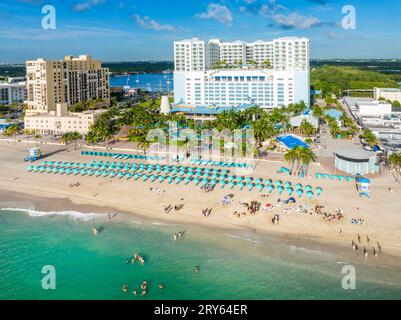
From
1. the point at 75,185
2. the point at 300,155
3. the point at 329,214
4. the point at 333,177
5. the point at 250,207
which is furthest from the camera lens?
the point at 300,155

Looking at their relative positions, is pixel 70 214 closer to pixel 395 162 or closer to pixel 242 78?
pixel 395 162

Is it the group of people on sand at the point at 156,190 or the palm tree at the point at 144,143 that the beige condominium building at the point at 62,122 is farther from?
the group of people on sand at the point at 156,190

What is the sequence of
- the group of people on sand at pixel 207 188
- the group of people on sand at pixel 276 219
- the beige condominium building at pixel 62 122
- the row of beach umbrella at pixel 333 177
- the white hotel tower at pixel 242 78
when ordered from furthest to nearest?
Answer: the white hotel tower at pixel 242 78 < the beige condominium building at pixel 62 122 < the row of beach umbrella at pixel 333 177 < the group of people on sand at pixel 207 188 < the group of people on sand at pixel 276 219

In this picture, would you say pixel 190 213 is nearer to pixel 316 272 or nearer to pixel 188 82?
pixel 316 272

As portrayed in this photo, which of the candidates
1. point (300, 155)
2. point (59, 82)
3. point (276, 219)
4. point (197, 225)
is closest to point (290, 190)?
point (276, 219)

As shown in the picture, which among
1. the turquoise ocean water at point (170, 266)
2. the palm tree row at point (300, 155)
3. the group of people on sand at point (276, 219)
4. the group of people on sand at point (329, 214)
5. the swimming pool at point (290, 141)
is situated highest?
the swimming pool at point (290, 141)

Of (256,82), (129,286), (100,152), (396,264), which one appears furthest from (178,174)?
(256,82)

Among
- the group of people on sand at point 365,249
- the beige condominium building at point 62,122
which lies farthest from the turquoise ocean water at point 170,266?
the beige condominium building at point 62,122

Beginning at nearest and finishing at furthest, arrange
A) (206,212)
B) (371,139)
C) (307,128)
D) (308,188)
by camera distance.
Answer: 1. (206,212)
2. (308,188)
3. (371,139)
4. (307,128)
